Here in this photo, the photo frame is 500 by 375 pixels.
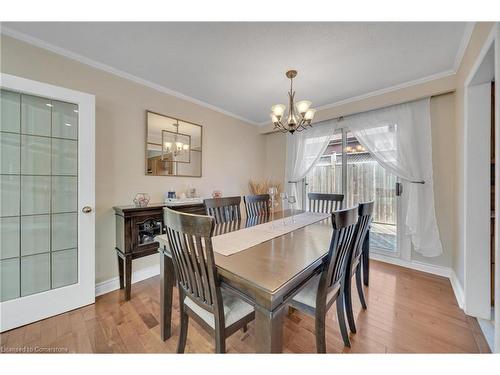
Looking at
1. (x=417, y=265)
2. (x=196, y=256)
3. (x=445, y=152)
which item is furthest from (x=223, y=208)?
(x=445, y=152)

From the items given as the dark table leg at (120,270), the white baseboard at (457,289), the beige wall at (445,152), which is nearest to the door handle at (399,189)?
the beige wall at (445,152)

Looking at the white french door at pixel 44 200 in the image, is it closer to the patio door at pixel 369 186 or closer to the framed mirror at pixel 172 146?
the framed mirror at pixel 172 146

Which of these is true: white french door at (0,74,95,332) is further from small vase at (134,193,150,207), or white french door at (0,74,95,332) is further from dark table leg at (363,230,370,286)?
dark table leg at (363,230,370,286)

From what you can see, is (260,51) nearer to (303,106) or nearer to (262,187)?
(303,106)

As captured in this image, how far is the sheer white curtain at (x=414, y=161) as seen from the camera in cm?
238

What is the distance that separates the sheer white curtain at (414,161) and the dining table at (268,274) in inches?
68.5

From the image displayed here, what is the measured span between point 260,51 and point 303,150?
204 cm

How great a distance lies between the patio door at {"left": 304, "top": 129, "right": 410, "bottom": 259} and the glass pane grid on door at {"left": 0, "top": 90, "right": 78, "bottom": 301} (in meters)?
3.36

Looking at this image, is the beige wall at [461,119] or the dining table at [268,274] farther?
the beige wall at [461,119]

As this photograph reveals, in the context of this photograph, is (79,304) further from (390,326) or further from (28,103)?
(390,326)

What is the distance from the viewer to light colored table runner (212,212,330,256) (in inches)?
48.4

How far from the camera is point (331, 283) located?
3.93 feet
